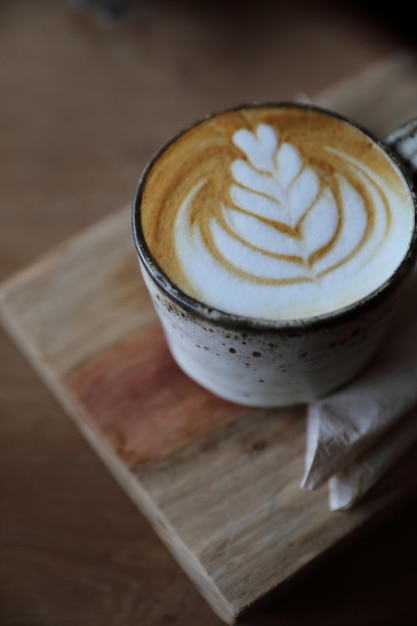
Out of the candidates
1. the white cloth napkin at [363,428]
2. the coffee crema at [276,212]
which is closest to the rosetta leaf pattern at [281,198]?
the coffee crema at [276,212]

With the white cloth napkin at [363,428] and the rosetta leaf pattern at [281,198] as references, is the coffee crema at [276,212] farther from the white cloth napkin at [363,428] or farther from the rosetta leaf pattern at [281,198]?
the white cloth napkin at [363,428]

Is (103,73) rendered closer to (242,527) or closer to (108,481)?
(108,481)

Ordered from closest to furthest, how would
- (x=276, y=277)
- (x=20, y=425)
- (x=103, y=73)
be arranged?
(x=276, y=277), (x=20, y=425), (x=103, y=73)

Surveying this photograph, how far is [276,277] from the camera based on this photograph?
59cm

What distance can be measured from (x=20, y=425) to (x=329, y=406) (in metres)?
0.35

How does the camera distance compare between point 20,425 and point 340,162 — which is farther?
point 20,425

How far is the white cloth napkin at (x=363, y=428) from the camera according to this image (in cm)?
66

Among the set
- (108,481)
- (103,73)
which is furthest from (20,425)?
(103,73)

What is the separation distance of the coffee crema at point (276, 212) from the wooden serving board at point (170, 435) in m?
0.19

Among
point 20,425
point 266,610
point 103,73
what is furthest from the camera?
point 103,73

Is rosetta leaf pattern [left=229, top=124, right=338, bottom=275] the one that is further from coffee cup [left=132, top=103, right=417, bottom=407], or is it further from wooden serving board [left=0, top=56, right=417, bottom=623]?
wooden serving board [left=0, top=56, right=417, bottom=623]

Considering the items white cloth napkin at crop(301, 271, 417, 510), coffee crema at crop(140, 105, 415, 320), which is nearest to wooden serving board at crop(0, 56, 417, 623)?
white cloth napkin at crop(301, 271, 417, 510)

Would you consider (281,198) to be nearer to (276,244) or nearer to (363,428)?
(276,244)

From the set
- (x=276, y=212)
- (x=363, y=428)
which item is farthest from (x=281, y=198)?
(x=363, y=428)
